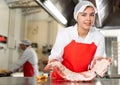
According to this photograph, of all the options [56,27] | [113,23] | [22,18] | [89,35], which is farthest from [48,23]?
[89,35]

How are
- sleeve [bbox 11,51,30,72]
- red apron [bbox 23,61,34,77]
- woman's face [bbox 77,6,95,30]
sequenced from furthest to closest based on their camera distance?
red apron [bbox 23,61,34,77] < sleeve [bbox 11,51,30,72] < woman's face [bbox 77,6,95,30]

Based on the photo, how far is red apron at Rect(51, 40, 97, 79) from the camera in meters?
1.52

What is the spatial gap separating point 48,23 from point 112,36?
133 centimetres

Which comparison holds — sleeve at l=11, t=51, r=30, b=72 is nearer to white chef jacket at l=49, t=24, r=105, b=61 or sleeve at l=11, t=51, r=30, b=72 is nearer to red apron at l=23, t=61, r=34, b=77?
red apron at l=23, t=61, r=34, b=77

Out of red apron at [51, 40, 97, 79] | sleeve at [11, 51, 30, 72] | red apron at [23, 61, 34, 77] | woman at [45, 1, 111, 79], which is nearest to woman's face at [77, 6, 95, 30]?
woman at [45, 1, 111, 79]

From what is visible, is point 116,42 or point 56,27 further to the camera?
point 56,27

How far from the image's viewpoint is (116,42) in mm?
4141

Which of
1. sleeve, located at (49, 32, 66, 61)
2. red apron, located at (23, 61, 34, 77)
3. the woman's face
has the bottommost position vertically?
red apron, located at (23, 61, 34, 77)

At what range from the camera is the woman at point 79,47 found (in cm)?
150

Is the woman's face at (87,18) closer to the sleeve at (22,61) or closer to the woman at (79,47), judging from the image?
the woman at (79,47)

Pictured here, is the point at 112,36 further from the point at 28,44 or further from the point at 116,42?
the point at 28,44

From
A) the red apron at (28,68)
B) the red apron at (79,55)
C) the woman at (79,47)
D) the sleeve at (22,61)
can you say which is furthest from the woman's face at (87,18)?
the red apron at (28,68)

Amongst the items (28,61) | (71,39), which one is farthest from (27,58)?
(71,39)

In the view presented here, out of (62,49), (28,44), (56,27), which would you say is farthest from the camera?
(56,27)
